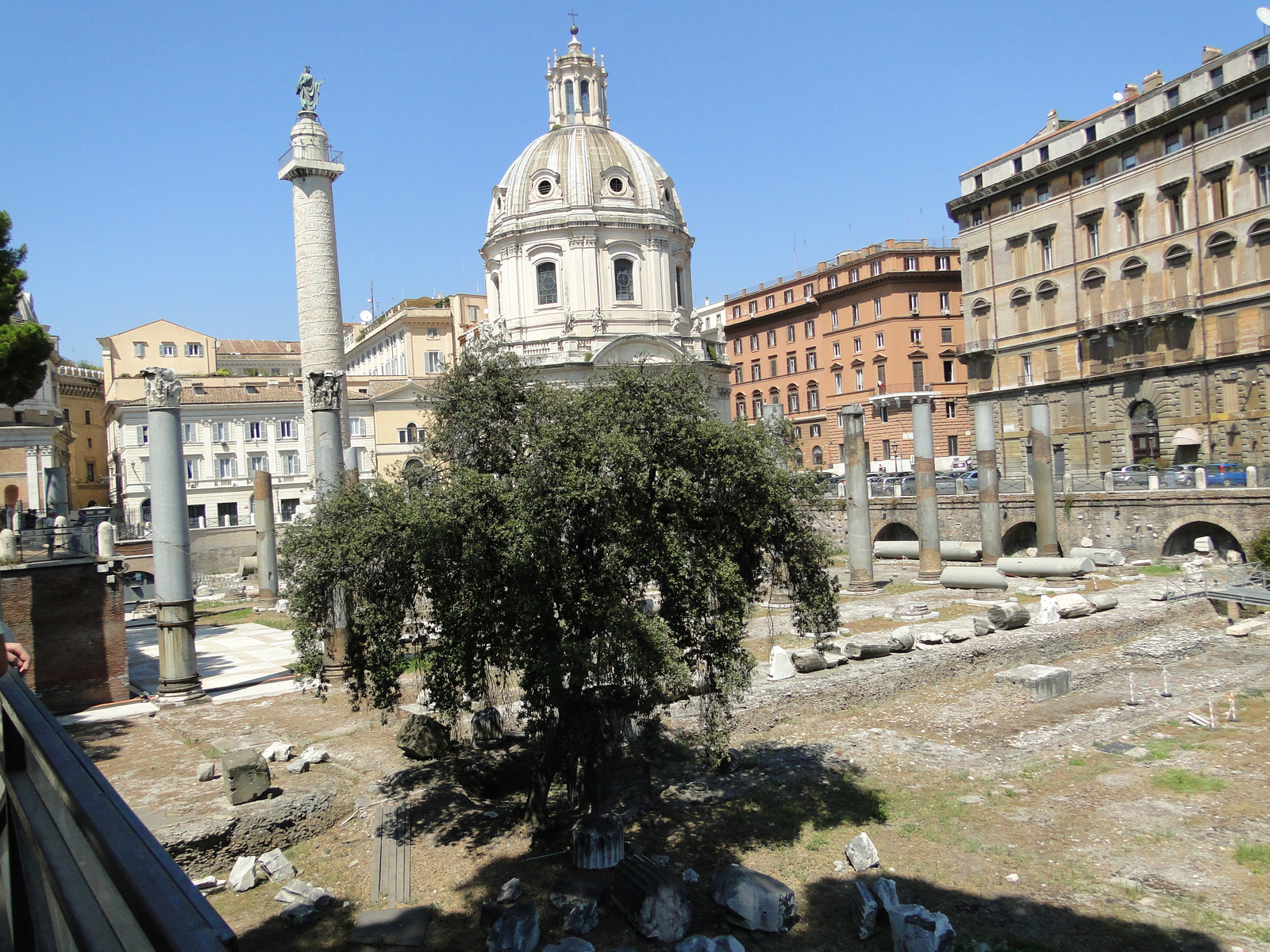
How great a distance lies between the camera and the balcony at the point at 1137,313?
1325 inches

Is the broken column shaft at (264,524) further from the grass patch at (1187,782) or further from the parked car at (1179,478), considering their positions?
the parked car at (1179,478)

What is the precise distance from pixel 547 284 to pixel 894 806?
141 ft

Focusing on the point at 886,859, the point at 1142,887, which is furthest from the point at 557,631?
the point at 1142,887

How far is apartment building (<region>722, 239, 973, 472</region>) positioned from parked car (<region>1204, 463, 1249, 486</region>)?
2195 cm

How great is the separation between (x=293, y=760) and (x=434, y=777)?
6.90ft

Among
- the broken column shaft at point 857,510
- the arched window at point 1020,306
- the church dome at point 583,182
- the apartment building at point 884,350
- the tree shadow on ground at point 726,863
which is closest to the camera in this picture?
the tree shadow on ground at point 726,863

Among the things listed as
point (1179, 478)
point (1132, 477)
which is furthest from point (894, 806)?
point (1132, 477)

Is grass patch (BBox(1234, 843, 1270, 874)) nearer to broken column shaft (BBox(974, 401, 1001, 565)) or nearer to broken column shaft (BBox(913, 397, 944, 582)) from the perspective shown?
broken column shaft (BBox(913, 397, 944, 582))

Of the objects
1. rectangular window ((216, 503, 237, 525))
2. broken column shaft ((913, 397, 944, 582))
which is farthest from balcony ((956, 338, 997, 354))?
rectangular window ((216, 503, 237, 525))

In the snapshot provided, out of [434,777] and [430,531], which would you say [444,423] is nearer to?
[430,531]

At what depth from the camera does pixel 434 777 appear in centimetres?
1112

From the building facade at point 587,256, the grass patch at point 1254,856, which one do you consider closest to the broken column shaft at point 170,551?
the grass patch at point 1254,856

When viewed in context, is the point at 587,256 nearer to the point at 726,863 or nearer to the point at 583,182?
the point at 583,182

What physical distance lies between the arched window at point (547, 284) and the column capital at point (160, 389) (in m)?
34.9
